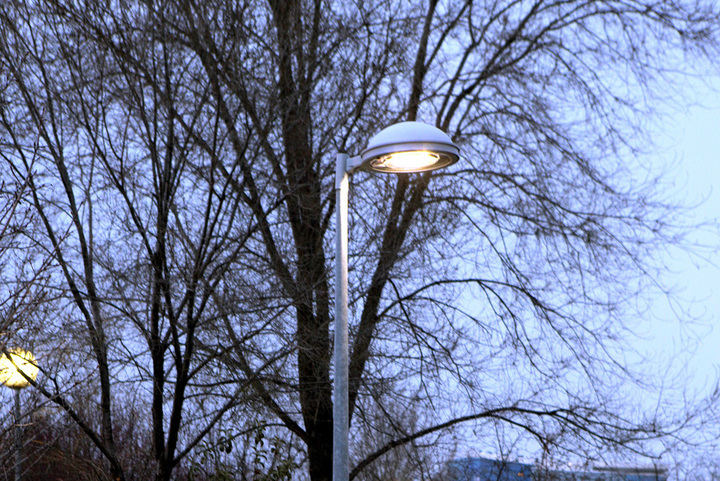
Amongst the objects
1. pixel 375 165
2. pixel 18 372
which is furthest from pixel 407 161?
pixel 18 372

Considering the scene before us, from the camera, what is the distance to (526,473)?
11.6m

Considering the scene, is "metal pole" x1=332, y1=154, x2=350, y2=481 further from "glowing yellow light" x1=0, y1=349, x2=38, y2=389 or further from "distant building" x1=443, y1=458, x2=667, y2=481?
"distant building" x1=443, y1=458, x2=667, y2=481

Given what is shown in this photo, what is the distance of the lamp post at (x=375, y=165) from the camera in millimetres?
5867

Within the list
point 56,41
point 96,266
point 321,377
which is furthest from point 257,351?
point 56,41

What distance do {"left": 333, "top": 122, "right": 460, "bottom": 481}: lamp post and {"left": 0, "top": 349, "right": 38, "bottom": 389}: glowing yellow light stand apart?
7.42 ft

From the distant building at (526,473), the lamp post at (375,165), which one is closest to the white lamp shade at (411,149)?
the lamp post at (375,165)

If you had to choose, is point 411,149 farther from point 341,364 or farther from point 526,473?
point 526,473

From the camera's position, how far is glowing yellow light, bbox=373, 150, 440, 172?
19.8 ft

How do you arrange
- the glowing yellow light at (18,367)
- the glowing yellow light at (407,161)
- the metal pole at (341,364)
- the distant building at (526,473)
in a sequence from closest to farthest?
the metal pole at (341,364) < the glowing yellow light at (407,161) < the glowing yellow light at (18,367) < the distant building at (526,473)

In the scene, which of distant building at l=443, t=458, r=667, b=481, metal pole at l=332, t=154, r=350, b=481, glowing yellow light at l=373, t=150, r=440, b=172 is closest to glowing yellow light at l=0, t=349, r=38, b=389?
metal pole at l=332, t=154, r=350, b=481

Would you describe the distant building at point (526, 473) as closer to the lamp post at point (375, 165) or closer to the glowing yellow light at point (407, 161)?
the lamp post at point (375, 165)

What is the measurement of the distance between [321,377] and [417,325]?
246cm

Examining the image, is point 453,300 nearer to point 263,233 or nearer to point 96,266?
point 263,233

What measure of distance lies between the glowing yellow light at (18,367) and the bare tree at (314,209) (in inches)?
11.6
